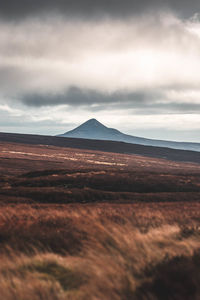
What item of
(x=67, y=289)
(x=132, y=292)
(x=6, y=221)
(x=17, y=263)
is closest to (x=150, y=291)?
(x=132, y=292)

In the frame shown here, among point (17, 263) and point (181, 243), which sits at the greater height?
point (181, 243)

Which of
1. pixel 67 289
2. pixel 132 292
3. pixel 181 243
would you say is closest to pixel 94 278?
pixel 67 289

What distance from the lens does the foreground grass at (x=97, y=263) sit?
471 centimetres

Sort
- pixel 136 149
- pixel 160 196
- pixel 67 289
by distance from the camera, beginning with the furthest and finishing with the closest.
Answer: pixel 136 149 < pixel 160 196 < pixel 67 289

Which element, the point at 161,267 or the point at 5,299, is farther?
the point at 161,267

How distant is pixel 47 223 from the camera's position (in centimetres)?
1008

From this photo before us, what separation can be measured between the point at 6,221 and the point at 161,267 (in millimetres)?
6917

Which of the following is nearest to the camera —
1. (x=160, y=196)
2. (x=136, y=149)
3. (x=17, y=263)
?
(x=17, y=263)

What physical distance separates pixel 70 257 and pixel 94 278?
1.61 meters

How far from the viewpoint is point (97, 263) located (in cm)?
586

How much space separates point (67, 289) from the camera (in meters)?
5.13

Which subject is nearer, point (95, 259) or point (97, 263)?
point (97, 263)

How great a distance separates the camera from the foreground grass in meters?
4.71

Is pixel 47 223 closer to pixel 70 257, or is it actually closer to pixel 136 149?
pixel 70 257
